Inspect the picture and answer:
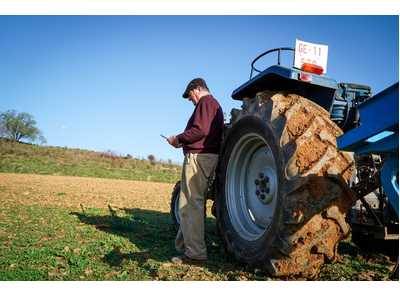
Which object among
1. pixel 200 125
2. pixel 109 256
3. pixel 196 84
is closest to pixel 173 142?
pixel 200 125

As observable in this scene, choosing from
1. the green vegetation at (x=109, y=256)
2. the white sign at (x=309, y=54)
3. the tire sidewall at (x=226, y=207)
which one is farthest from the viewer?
the white sign at (x=309, y=54)

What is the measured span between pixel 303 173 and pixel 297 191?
0.51 ft

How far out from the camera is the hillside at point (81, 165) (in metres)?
17.3

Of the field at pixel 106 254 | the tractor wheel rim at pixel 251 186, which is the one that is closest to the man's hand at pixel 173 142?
the tractor wheel rim at pixel 251 186

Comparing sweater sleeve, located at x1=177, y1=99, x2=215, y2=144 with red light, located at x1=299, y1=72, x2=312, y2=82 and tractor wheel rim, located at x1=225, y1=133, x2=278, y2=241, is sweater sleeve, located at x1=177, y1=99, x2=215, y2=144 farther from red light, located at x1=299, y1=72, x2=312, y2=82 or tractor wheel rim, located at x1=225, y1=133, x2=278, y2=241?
red light, located at x1=299, y1=72, x2=312, y2=82

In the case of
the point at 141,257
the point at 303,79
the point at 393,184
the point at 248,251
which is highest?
the point at 303,79

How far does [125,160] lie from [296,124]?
2469 centimetres

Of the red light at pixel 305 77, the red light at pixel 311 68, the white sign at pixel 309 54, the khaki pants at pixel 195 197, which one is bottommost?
the khaki pants at pixel 195 197

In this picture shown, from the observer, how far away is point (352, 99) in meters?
3.03

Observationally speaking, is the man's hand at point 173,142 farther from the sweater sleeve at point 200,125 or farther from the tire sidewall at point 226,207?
the tire sidewall at point 226,207

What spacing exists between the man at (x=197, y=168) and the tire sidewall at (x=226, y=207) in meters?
0.18

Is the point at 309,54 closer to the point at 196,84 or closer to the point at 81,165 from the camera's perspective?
the point at 196,84
